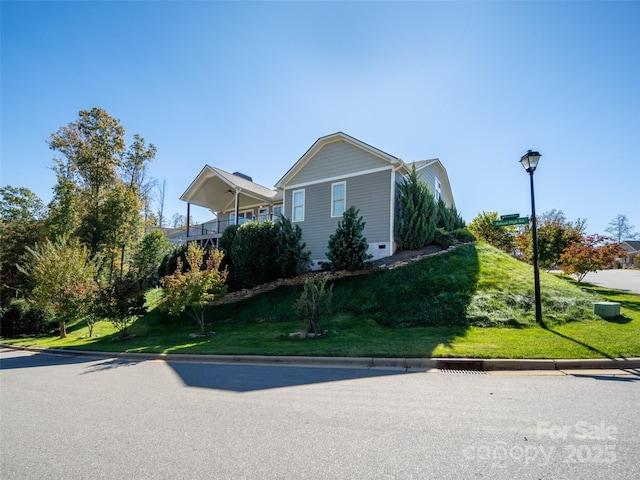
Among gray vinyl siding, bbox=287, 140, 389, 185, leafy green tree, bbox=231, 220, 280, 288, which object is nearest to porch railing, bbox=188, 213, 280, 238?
gray vinyl siding, bbox=287, 140, 389, 185

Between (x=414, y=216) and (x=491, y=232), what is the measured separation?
12.6m

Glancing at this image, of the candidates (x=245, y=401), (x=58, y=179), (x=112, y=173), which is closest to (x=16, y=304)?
(x=58, y=179)

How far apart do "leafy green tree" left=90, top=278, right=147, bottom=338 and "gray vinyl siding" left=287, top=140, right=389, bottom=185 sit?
9641mm

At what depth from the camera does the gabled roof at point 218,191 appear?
864 inches

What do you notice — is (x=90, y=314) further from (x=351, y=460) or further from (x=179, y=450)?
(x=351, y=460)

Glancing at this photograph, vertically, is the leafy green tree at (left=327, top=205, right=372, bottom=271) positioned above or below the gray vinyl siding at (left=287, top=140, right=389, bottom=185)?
below

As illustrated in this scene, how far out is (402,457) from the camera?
2.97 meters

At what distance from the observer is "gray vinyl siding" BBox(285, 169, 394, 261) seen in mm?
15523

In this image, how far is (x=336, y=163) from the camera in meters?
17.2

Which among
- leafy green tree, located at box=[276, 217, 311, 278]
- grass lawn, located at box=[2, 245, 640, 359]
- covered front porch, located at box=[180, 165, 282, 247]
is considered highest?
covered front porch, located at box=[180, 165, 282, 247]

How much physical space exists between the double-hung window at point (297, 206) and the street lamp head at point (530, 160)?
11204mm

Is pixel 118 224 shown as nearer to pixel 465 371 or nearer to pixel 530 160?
pixel 465 371

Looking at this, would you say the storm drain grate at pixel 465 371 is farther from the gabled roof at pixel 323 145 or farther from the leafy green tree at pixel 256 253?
the gabled roof at pixel 323 145

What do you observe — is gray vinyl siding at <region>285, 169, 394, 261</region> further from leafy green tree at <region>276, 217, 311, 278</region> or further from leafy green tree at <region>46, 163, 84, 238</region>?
leafy green tree at <region>46, 163, 84, 238</region>
